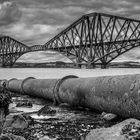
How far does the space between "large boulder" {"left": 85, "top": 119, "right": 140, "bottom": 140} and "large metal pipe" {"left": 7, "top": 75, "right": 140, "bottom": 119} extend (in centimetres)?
189

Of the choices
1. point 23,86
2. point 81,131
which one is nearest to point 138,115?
point 81,131

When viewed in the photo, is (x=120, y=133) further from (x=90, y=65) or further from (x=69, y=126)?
(x=90, y=65)

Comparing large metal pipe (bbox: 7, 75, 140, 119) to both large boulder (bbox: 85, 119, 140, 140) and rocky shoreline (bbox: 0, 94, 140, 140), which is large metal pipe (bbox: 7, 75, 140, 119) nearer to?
rocky shoreline (bbox: 0, 94, 140, 140)

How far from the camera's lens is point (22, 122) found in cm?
605

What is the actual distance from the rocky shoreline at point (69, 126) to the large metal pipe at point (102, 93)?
12.2 inches

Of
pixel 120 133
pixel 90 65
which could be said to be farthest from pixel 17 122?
pixel 90 65

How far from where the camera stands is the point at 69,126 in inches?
245

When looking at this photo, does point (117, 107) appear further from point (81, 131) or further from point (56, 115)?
point (56, 115)

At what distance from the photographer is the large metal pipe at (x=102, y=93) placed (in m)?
6.05

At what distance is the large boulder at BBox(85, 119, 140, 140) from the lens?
3.71 meters

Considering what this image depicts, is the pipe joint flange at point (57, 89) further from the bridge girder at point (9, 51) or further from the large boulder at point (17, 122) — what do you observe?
the bridge girder at point (9, 51)

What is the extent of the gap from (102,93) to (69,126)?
1437mm

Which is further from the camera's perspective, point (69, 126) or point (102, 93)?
point (102, 93)

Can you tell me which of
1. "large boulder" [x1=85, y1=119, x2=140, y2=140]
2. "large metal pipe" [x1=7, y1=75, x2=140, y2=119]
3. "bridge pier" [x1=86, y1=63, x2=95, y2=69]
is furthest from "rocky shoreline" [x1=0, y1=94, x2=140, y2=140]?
"bridge pier" [x1=86, y1=63, x2=95, y2=69]
